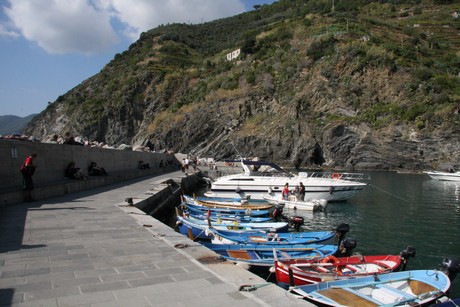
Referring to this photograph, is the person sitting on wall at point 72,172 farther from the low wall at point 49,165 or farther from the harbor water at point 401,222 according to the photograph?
the harbor water at point 401,222

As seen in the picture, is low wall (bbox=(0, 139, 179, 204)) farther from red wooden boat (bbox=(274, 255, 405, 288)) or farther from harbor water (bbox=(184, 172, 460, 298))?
harbor water (bbox=(184, 172, 460, 298))

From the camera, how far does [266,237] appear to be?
12758 millimetres

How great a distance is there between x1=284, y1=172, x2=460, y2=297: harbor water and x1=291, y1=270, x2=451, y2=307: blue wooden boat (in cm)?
216

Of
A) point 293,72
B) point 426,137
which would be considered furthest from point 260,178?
point 293,72

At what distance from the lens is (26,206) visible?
44.2ft

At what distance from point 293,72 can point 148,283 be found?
7744 cm

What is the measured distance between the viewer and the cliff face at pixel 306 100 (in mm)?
61719

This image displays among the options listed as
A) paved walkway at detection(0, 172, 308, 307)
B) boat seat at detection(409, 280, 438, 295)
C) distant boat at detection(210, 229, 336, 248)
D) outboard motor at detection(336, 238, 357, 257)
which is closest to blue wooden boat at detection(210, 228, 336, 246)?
distant boat at detection(210, 229, 336, 248)

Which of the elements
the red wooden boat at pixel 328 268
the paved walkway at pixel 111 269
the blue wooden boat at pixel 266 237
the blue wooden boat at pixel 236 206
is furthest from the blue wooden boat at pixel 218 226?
the red wooden boat at pixel 328 268

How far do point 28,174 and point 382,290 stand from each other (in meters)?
12.6

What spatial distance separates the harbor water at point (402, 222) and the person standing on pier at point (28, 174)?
42.0 feet

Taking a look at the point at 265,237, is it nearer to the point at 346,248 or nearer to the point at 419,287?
the point at 346,248

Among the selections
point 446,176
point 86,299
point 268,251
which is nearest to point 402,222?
point 268,251

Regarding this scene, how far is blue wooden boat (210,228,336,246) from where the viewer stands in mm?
12295
